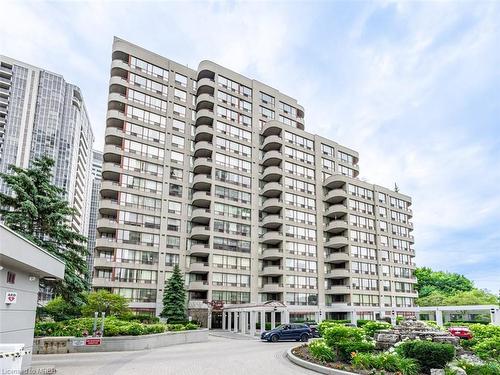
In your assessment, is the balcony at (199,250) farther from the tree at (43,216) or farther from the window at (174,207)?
the tree at (43,216)

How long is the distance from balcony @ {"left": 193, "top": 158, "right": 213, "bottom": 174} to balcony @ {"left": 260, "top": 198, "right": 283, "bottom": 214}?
10.5 metres

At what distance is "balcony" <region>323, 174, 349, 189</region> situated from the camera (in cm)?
6931

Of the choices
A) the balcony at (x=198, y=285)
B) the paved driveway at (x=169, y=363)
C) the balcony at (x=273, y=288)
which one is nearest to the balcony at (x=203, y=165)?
the balcony at (x=198, y=285)

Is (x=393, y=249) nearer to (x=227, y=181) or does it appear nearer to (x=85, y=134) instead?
(x=227, y=181)

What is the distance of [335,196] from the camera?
6850 cm

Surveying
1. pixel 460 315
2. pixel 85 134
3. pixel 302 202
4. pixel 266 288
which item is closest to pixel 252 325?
pixel 266 288

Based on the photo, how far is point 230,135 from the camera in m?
64.1

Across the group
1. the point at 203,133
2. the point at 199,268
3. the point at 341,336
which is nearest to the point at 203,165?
the point at 203,133

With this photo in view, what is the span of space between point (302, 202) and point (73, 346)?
4837 centimetres

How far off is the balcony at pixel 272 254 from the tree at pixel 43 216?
34806 mm

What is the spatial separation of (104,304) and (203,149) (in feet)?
91.0

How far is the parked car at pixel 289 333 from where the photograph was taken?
34.5 m

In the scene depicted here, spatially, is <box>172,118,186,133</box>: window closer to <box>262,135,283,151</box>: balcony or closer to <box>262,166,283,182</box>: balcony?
<box>262,135,283,151</box>: balcony

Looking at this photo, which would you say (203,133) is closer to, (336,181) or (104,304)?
(336,181)
